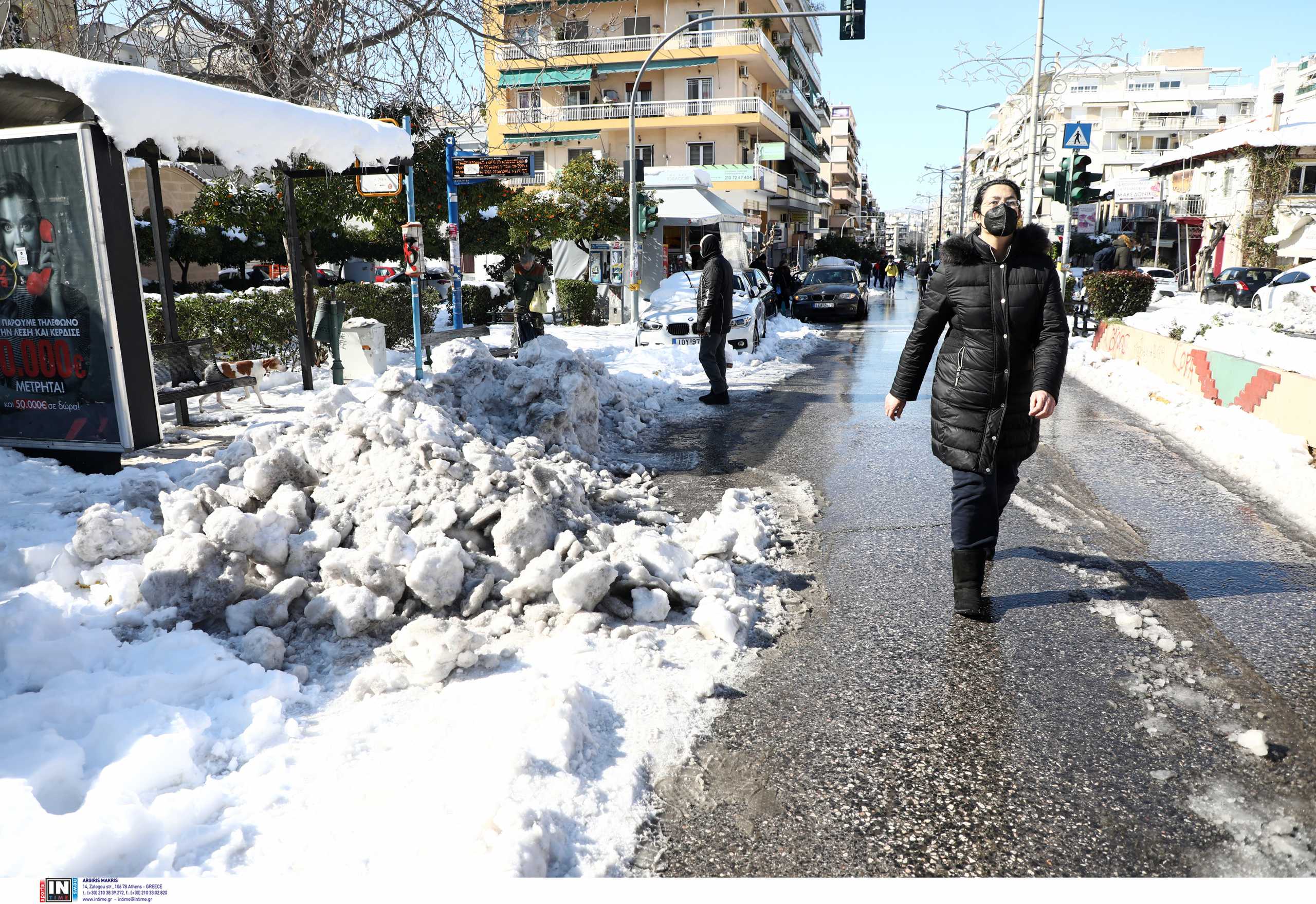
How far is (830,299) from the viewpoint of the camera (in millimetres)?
26453

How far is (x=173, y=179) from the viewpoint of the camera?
104 feet

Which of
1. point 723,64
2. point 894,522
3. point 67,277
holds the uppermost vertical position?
point 723,64

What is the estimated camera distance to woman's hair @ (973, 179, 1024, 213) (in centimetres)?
435

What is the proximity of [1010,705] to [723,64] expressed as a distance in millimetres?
49423

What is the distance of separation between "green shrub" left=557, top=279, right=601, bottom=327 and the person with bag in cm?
794

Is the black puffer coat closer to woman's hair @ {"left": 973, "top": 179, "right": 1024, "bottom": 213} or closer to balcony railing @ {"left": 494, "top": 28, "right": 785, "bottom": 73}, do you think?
woman's hair @ {"left": 973, "top": 179, "right": 1024, "bottom": 213}

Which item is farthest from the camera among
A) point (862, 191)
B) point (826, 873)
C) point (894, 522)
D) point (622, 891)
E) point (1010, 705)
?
point (862, 191)

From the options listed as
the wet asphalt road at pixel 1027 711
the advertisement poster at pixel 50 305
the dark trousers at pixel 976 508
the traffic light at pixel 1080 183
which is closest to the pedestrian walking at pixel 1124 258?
the traffic light at pixel 1080 183

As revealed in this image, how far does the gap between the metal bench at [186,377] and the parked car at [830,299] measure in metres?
19.3

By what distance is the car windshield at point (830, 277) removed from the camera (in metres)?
28.0

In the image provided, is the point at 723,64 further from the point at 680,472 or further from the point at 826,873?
the point at 826,873

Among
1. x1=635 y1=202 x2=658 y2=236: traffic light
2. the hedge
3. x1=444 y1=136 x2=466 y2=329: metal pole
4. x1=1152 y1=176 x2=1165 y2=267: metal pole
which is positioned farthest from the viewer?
x1=1152 y1=176 x2=1165 y2=267: metal pole

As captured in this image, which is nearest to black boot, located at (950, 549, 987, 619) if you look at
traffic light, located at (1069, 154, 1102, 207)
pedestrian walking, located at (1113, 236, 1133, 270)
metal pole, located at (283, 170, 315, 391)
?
metal pole, located at (283, 170, 315, 391)

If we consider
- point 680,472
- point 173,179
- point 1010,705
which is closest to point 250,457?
point 680,472
